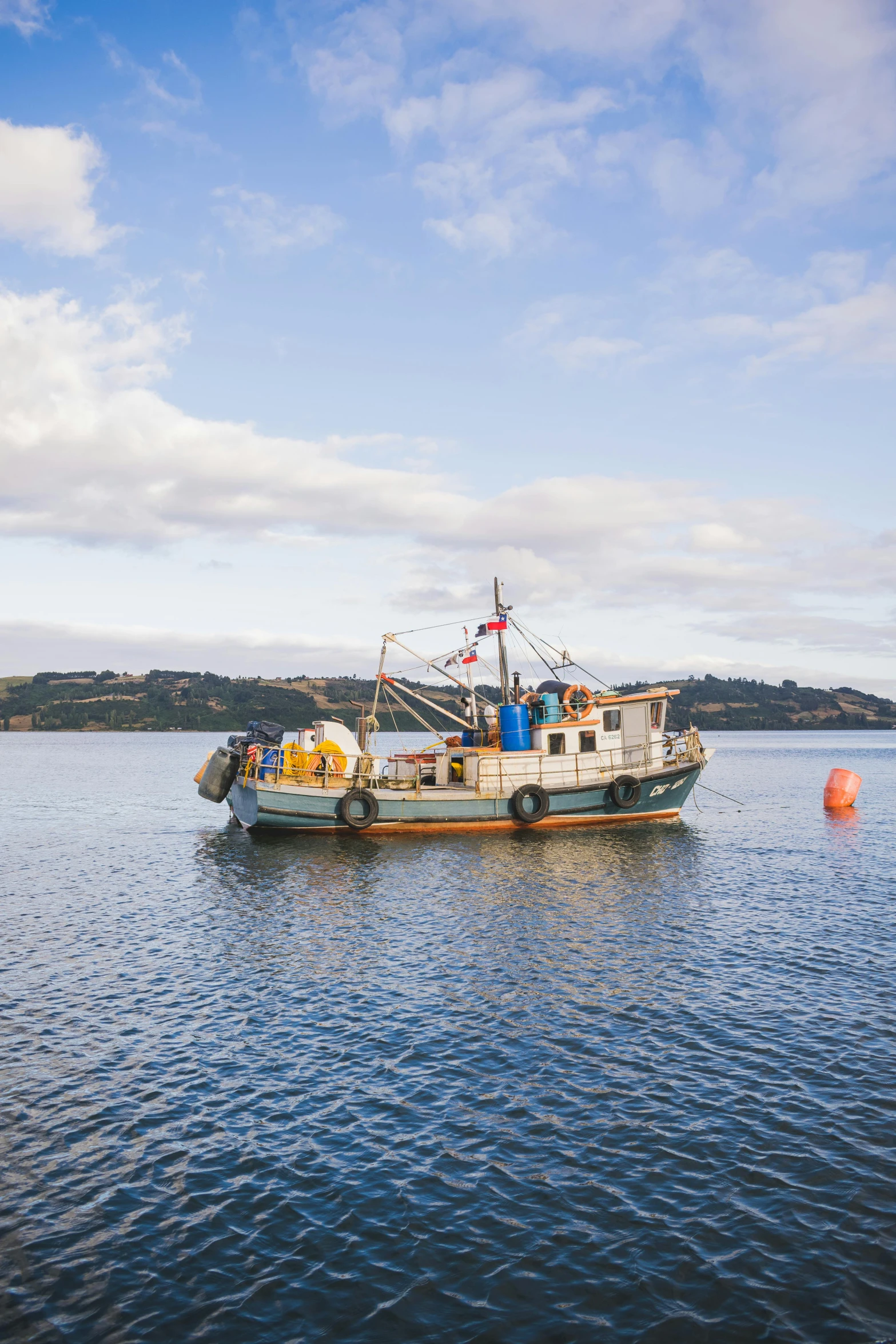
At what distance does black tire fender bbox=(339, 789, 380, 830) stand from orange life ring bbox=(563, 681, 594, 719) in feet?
37.2

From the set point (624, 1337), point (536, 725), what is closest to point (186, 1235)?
point (624, 1337)

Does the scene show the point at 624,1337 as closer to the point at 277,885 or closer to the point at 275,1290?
the point at 275,1290

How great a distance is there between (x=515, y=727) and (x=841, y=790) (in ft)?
106

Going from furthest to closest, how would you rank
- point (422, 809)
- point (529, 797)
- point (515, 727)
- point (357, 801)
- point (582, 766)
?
1. point (582, 766)
2. point (515, 727)
3. point (529, 797)
4. point (422, 809)
5. point (357, 801)

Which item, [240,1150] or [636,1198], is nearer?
[636,1198]

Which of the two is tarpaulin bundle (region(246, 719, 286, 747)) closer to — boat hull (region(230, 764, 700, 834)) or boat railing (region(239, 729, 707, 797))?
boat railing (region(239, 729, 707, 797))

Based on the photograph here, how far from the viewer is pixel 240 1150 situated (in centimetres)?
1261

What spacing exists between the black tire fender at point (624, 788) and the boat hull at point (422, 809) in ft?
1.08

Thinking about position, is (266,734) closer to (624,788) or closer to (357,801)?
(357,801)

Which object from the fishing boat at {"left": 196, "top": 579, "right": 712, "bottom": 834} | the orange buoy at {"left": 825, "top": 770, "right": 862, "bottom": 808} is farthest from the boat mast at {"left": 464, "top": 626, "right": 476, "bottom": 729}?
the orange buoy at {"left": 825, "top": 770, "right": 862, "bottom": 808}

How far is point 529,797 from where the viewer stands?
42.7 meters

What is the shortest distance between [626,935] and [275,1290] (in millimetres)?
17070

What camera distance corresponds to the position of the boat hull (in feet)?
137

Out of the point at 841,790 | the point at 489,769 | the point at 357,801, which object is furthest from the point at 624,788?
the point at 841,790
